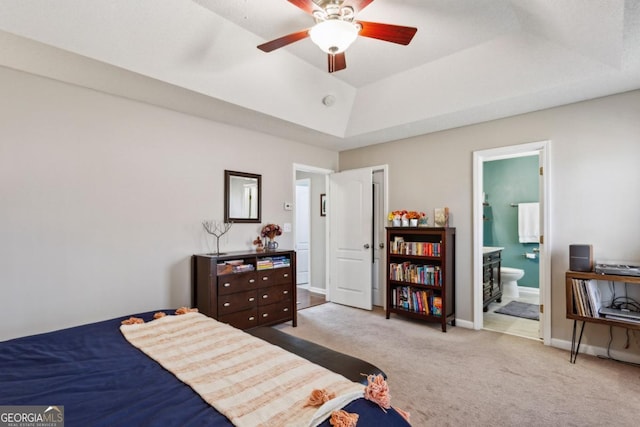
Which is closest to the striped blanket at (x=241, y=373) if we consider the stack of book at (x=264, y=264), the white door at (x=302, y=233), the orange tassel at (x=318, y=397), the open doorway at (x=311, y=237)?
the orange tassel at (x=318, y=397)

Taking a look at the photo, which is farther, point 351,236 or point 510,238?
point 510,238

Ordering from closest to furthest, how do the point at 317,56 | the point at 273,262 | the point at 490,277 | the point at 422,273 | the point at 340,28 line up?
the point at 340,28 → the point at 317,56 → the point at 273,262 → the point at 422,273 → the point at 490,277

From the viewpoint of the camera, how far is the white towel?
217 inches

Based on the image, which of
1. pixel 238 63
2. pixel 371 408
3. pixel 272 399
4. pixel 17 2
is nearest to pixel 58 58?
pixel 17 2

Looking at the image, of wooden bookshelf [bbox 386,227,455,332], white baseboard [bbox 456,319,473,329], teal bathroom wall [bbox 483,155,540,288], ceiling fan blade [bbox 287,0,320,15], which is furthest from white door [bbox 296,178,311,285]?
ceiling fan blade [bbox 287,0,320,15]

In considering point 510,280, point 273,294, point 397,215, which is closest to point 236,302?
point 273,294

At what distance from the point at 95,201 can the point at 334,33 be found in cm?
252

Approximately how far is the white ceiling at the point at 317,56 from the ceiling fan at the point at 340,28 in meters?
0.54

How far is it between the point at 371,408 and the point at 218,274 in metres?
2.38

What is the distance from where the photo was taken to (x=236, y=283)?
132 inches

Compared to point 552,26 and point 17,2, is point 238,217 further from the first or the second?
point 552,26

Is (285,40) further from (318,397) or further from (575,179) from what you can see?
(575,179)

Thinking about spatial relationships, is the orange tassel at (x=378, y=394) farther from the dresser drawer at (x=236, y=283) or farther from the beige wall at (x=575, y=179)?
the beige wall at (x=575, y=179)

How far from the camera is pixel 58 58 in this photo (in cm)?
230
